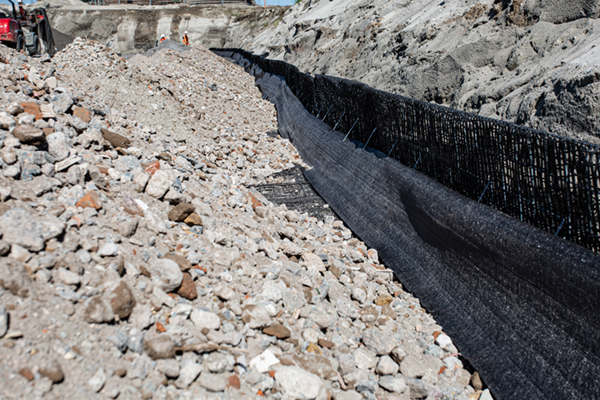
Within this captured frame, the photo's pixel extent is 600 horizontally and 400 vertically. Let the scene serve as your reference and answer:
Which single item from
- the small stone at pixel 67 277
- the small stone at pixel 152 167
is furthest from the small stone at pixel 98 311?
the small stone at pixel 152 167

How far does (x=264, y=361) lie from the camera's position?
10.3 ft

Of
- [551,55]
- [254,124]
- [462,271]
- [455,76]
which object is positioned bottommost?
[254,124]

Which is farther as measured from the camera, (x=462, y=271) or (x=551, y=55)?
(x=551, y=55)

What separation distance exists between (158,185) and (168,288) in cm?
154

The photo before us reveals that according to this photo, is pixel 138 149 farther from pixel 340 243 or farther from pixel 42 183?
pixel 340 243

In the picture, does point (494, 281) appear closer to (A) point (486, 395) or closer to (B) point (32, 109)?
(A) point (486, 395)

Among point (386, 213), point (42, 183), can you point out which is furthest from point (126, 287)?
point (386, 213)

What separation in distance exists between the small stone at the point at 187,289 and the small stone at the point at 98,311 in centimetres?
60

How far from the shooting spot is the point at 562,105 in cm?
571

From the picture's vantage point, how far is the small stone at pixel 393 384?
3432 mm

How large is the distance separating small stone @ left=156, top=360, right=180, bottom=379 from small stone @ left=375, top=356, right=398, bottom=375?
1596mm

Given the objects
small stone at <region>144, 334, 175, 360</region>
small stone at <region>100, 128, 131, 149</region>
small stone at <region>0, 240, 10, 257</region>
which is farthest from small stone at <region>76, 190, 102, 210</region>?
small stone at <region>100, 128, 131, 149</region>

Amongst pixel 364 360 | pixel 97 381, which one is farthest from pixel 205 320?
pixel 364 360

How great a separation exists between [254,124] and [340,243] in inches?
237
